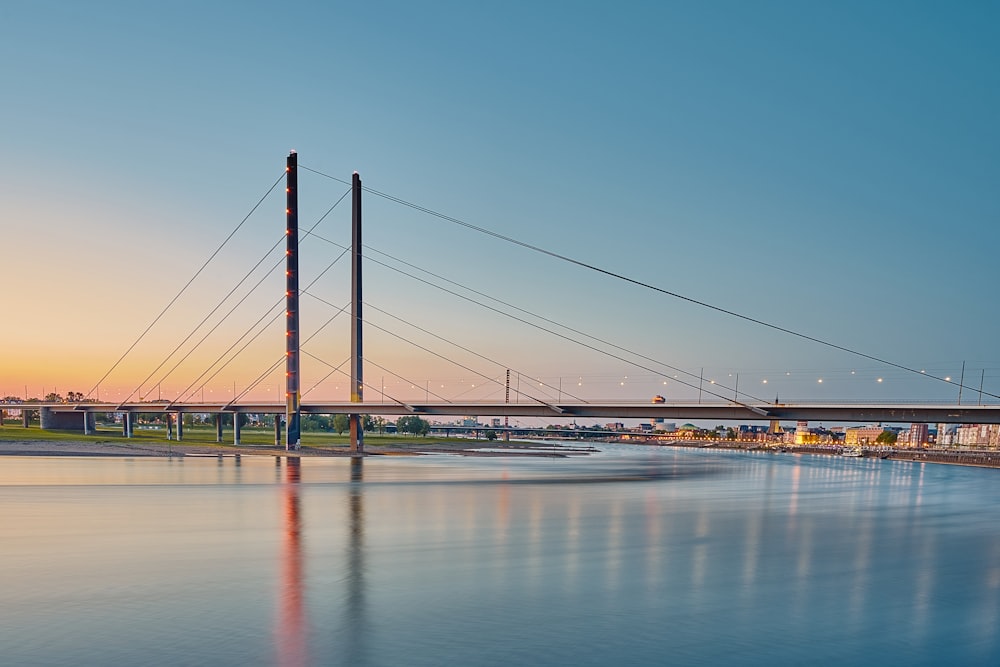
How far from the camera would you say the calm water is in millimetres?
12219

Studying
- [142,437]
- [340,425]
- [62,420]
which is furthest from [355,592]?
[340,425]

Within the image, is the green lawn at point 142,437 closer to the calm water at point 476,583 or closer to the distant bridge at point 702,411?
the distant bridge at point 702,411

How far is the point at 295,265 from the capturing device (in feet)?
245

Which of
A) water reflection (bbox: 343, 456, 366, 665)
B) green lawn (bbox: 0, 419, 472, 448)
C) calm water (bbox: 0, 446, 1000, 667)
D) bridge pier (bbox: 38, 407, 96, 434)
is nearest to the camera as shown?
water reflection (bbox: 343, 456, 366, 665)

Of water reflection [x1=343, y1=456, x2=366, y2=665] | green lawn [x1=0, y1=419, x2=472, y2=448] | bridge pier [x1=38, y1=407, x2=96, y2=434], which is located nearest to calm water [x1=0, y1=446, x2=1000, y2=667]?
water reflection [x1=343, y1=456, x2=366, y2=665]

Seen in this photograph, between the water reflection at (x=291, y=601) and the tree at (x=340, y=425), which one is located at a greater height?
the tree at (x=340, y=425)

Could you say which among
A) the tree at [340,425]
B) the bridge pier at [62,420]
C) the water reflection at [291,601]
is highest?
the tree at [340,425]

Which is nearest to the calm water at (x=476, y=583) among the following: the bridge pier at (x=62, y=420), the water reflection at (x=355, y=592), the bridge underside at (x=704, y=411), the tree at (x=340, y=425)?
the water reflection at (x=355, y=592)

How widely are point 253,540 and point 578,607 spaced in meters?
→ 13.1

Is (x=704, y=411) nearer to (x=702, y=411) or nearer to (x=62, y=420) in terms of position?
(x=702, y=411)

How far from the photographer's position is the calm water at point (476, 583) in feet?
40.1

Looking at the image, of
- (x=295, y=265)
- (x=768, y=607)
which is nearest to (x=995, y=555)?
(x=768, y=607)

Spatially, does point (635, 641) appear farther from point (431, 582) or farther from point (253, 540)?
point (253, 540)

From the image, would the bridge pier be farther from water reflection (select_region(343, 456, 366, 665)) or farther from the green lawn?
water reflection (select_region(343, 456, 366, 665))
